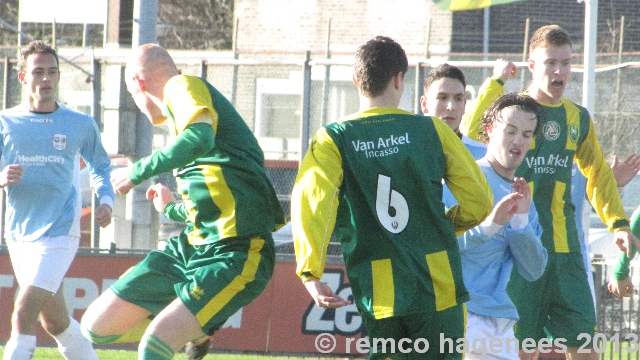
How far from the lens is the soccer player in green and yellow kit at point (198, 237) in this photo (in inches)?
191

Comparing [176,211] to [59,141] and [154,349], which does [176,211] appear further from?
[59,141]

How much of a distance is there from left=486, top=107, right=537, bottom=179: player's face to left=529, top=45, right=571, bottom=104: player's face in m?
1.23

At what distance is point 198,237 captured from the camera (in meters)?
5.09

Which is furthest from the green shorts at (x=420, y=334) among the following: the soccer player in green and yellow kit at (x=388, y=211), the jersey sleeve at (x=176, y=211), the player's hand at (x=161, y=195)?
the player's hand at (x=161, y=195)

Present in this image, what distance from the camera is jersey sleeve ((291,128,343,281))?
4.20m

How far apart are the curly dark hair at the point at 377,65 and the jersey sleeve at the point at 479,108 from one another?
2004mm

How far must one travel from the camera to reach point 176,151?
4.73 m

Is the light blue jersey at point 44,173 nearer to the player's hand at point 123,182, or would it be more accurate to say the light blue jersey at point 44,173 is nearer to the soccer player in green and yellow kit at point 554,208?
the player's hand at point 123,182

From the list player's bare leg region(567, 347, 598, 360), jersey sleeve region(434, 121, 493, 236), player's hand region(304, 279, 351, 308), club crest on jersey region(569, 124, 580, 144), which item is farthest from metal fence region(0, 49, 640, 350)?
player's hand region(304, 279, 351, 308)

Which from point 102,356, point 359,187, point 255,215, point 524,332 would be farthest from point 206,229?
point 102,356

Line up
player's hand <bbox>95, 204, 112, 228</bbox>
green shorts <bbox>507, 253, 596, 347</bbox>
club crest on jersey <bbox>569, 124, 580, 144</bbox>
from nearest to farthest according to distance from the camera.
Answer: green shorts <bbox>507, 253, 596, 347</bbox>
club crest on jersey <bbox>569, 124, 580, 144</bbox>
player's hand <bbox>95, 204, 112, 228</bbox>

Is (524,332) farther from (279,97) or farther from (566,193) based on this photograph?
(279,97)

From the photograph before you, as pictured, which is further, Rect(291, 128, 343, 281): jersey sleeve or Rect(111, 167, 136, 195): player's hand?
Rect(111, 167, 136, 195): player's hand

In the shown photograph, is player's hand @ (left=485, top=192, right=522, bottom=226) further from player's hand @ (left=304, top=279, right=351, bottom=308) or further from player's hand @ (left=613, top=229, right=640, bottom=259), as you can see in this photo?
player's hand @ (left=613, top=229, right=640, bottom=259)
